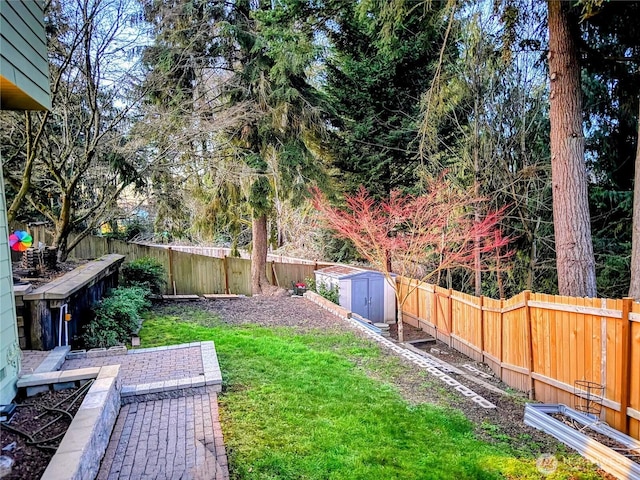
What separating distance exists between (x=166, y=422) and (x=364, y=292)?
7721 mm

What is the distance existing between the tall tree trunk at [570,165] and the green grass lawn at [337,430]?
3176 millimetres

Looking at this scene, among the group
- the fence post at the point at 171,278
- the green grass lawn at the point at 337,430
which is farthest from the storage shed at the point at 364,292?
the green grass lawn at the point at 337,430

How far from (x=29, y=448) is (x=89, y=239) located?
10.2 metres

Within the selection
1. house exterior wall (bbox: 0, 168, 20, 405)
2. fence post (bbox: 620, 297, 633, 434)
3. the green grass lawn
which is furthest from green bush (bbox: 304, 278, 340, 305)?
house exterior wall (bbox: 0, 168, 20, 405)

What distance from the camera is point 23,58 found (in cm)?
329

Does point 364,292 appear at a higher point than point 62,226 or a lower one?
lower

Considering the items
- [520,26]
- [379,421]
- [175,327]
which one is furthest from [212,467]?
[520,26]

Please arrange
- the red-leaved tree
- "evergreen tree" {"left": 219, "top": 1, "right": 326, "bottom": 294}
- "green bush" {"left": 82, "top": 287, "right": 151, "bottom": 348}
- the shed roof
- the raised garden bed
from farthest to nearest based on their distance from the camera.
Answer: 1. the shed roof
2. "evergreen tree" {"left": 219, "top": 1, "right": 326, "bottom": 294}
3. the red-leaved tree
4. "green bush" {"left": 82, "top": 287, "right": 151, "bottom": 348}
5. the raised garden bed

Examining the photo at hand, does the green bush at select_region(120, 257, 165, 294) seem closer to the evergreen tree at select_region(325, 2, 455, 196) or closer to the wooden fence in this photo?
the evergreen tree at select_region(325, 2, 455, 196)

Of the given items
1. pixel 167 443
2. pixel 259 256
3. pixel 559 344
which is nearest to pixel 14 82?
pixel 167 443

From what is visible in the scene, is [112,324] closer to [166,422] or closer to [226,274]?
[166,422]

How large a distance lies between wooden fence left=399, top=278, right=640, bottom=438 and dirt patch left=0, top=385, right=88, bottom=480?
516 centimetres

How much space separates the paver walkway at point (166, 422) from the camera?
309 centimetres

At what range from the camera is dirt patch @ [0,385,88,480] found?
2.69 meters
